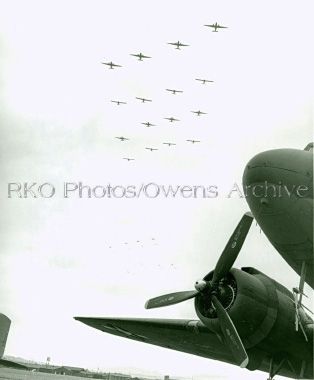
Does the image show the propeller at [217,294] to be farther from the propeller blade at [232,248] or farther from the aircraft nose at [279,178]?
the aircraft nose at [279,178]

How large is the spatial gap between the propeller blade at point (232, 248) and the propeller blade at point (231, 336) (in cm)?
98

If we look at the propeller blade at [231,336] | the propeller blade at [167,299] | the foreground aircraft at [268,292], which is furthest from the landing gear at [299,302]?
the propeller blade at [167,299]

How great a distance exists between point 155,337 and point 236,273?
476cm

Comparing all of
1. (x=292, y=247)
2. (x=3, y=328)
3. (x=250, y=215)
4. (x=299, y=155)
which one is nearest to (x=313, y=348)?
(x=292, y=247)

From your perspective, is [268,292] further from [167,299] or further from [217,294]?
[167,299]

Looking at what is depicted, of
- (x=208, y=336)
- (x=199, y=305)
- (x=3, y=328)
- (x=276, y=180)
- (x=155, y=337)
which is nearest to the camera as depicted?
(x=276, y=180)

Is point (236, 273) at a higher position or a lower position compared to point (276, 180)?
lower

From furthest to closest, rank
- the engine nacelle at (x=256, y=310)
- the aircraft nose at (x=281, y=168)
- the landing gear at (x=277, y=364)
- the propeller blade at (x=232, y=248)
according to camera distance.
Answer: the landing gear at (x=277, y=364), the propeller blade at (x=232, y=248), the engine nacelle at (x=256, y=310), the aircraft nose at (x=281, y=168)

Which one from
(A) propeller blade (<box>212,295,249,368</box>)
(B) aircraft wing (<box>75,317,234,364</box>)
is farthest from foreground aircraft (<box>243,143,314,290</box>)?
(B) aircraft wing (<box>75,317,234,364</box>)

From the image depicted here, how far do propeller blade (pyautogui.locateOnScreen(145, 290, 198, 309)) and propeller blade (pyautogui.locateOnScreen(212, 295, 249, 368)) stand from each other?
150 cm

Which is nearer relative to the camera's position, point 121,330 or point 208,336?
point 208,336

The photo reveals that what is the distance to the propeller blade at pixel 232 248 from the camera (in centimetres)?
1392

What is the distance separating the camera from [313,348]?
1390cm

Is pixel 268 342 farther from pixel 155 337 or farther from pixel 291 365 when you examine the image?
pixel 155 337
